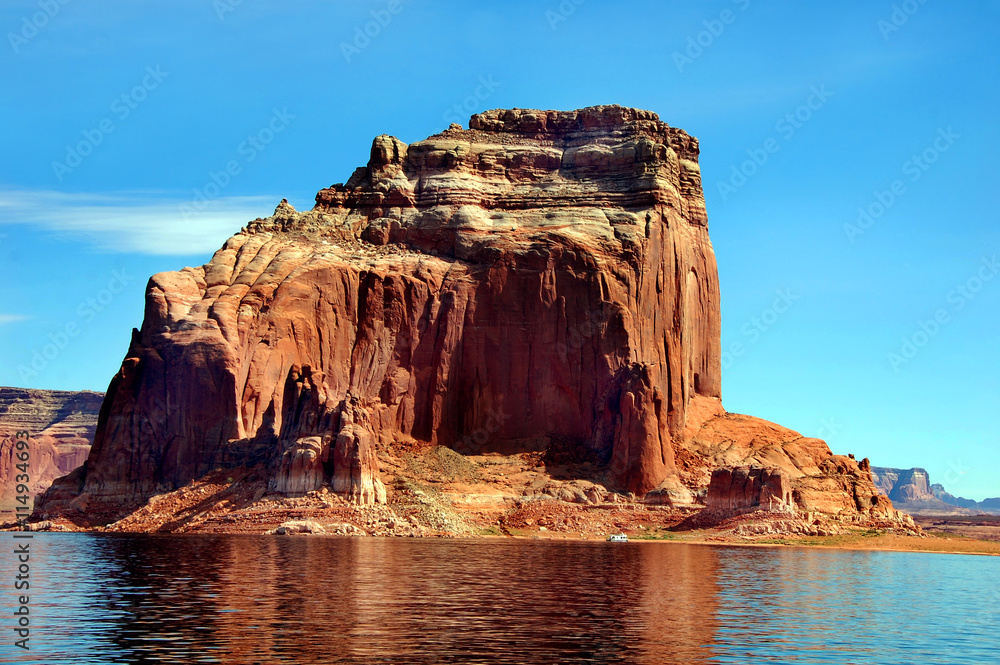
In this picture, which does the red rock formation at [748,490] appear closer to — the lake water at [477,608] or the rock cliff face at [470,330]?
the rock cliff face at [470,330]

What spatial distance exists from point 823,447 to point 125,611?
8775 centimetres

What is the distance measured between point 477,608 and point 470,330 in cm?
7454

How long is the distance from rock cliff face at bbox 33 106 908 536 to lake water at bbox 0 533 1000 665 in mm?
26634

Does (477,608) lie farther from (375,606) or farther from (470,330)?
(470,330)

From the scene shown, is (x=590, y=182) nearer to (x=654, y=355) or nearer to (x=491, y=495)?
(x=654, y=355)

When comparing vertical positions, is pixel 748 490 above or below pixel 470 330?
below

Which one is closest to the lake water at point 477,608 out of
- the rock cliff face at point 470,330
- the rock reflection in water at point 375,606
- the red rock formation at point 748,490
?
the rock reflection in water at point 375,606

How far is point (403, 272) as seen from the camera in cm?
12169

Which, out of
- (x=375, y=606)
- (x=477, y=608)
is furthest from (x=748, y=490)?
(x=375, y=606)

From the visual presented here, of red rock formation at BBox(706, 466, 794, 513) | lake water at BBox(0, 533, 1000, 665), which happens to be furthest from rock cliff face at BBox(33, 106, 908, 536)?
lake water at BBox(0, 533, 1000, 665)

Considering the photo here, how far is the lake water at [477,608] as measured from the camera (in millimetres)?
38688

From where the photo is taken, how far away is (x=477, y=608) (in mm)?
48656

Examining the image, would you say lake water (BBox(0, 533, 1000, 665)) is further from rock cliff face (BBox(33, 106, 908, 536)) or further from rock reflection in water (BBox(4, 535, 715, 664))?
rock cliff face (BBox(33, 106, 908, 536))

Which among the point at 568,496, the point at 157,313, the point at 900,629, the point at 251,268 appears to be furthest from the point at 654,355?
the point at 900,629
